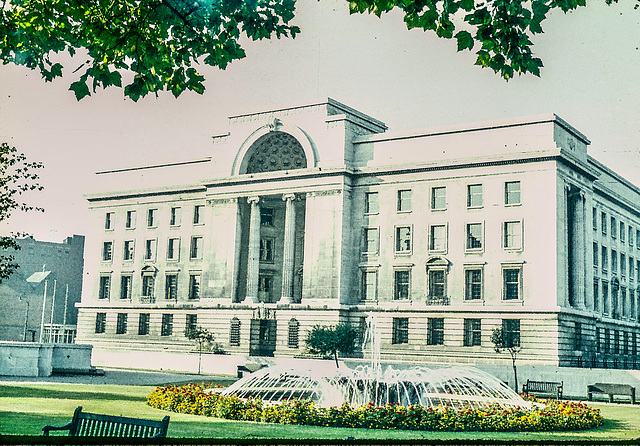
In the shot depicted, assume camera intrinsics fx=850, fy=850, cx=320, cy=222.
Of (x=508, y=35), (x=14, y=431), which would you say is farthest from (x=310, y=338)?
(x=508, y=35)

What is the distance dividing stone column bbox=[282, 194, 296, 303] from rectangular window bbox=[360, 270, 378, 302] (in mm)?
5895

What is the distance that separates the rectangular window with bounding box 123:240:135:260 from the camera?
76125 mm

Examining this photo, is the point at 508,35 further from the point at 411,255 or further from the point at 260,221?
the point at 260,221

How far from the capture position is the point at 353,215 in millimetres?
63719

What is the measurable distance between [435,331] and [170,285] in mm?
25423

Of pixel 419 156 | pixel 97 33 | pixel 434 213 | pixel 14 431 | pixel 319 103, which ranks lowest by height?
pixel 14 431

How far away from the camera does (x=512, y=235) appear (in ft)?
187

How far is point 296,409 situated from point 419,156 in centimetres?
4092

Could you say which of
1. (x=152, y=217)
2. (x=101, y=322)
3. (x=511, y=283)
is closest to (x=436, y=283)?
(x=511, y=283)

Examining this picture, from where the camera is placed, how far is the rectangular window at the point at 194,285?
7144cm

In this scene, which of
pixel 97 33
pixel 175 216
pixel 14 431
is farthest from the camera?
pixel 175 216

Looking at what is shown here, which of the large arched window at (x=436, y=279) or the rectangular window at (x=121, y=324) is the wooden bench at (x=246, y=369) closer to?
the large arched window at (x=436, y=279)

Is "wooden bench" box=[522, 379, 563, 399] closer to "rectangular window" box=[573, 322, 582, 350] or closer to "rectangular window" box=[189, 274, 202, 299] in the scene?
"rectangular window" box=[573, 322, 582, 350]

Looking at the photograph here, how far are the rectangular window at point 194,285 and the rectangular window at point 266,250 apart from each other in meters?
5.93
